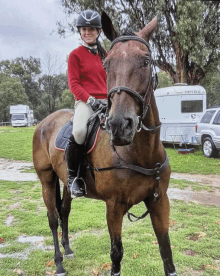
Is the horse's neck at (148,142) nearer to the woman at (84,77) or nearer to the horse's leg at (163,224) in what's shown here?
the horse's leg at (163,224)

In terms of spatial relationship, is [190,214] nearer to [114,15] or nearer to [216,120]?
[216,120]

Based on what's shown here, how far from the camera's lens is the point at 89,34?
3160 mm

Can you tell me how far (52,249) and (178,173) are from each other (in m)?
6.29

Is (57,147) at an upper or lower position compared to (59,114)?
lower

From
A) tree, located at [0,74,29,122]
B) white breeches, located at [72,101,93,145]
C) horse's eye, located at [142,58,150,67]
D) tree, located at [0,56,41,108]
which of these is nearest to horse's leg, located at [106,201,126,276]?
white breeches, located at [72,101,93,145]

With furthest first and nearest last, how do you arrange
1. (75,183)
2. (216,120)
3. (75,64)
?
(216,120) → (75,183) → (75,64)

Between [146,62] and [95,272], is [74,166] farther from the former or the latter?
[146,62]

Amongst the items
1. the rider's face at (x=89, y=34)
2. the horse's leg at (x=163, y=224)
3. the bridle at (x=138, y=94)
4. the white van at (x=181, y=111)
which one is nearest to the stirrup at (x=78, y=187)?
the horse's leg at (x=163, y=224)

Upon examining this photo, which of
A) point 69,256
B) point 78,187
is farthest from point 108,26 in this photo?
point 69,256

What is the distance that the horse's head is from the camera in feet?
6.15

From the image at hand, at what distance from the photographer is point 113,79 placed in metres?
2.09

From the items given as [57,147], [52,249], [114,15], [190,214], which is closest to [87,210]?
→ [52,249]

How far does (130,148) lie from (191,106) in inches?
537

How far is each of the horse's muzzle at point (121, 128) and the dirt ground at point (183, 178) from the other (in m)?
5.20
